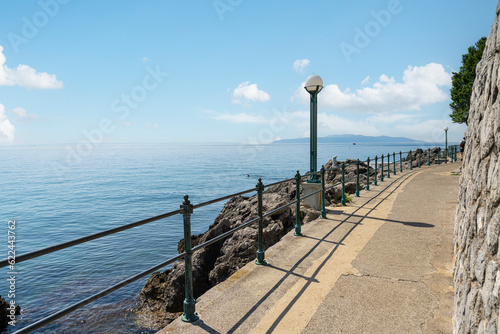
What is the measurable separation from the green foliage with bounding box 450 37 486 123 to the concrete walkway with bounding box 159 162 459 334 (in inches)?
1134

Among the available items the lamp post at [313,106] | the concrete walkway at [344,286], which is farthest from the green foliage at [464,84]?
the concrete walkway at [344,286]

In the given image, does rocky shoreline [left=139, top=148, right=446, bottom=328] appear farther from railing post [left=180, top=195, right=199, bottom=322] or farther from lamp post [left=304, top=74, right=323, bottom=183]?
railing post [left=180, top=195, right=199, bottom=322]

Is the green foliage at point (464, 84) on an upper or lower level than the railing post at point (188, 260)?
upper

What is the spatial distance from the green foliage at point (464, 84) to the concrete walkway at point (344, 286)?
2880 cm

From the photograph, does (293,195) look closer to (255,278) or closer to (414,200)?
(414,200)

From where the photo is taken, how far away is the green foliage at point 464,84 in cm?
2933

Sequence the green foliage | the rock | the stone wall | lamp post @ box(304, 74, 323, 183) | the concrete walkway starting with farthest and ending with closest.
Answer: the green foliage, lamp post @ box(304, 74, 323, 183), the rock, the concrete walkway, the stone wall

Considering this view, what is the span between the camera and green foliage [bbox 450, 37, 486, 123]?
29.3 m

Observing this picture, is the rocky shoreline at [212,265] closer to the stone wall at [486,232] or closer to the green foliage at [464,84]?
the stone wall at [486,232]

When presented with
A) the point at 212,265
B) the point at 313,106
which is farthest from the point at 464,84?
the point at 212,265

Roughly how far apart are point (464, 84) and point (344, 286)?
34.3 meters

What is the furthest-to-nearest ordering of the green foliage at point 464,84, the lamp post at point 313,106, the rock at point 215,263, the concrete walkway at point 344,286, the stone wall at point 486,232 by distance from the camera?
the green foliage at point 464,84
the lamp post at point 313,106
the rock at point 215,263
the concrete walkway at point 344,286
the stone wall at point 486,232

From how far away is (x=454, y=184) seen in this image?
1348 centimetres

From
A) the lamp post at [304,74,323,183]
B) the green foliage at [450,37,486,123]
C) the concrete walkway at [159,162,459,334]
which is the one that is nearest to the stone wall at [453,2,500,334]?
the concrete walkway at [159,162,459,334]
